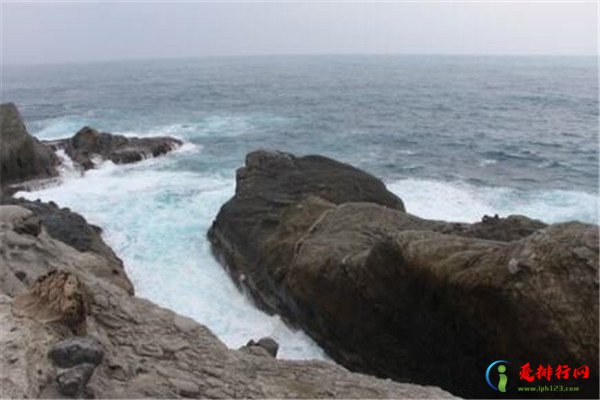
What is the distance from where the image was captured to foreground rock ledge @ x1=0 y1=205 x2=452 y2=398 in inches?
254

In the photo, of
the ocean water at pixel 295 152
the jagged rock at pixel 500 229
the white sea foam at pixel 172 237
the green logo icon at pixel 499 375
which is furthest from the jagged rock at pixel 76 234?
the green logo icon at pixel 499 375

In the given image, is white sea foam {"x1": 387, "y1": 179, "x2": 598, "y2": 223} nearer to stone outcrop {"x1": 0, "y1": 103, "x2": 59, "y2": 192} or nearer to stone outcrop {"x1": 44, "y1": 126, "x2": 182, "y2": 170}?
stone outcrop {"x1": 44, "y1": 126, "x2": 182, "y2": 170}

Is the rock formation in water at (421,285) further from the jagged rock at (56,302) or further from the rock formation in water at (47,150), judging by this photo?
the rock formation in water at (47,150)

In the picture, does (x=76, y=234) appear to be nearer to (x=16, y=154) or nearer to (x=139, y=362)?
(x=139, y=362)

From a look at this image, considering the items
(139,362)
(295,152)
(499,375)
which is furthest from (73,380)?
(295,152)

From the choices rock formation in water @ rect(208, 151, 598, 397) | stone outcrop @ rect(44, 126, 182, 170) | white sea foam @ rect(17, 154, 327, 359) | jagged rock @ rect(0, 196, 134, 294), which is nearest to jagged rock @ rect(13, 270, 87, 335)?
rock formation in water @ rect(208, 151, 598, 397)

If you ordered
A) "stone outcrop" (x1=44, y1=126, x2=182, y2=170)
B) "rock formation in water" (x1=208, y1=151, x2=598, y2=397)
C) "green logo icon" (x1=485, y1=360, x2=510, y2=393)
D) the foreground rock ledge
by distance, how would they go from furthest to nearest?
"stone outcrop" (x1=44, y1=126, x2=182, y2=170) < "green logo icon" (x1=485, y1=360, x2=510, y2=393) < "rock formation in water" (x1=208, y1=151, x2=598, y2=397) < the foreground rock ledge

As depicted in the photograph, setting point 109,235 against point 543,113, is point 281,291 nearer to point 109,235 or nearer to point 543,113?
point 109,235

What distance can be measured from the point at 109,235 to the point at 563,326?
16435 mm

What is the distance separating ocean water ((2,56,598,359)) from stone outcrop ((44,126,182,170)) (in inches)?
36.6

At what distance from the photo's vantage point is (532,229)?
14.0 metres

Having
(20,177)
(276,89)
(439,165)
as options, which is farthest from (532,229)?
(276,89)

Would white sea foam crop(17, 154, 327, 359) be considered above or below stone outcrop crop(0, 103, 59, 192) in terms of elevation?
below

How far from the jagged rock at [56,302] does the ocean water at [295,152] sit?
7.62 metres
